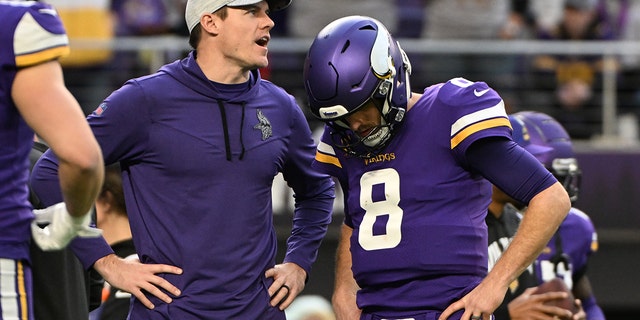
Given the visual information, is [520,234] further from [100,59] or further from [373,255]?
[100,59]

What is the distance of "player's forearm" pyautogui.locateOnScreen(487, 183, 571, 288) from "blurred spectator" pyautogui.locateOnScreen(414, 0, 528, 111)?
6416 mm

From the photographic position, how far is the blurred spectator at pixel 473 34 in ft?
35.9

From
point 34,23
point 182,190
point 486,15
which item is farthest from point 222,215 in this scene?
point 486,15

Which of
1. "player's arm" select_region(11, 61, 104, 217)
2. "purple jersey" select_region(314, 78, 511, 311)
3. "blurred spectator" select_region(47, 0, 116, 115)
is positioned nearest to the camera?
"player's arm" select_region(11, 61, 104, 217)

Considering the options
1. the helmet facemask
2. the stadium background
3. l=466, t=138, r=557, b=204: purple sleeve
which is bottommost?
the stadium background

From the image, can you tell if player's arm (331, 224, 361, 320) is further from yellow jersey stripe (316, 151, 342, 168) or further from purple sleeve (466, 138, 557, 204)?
purple sleeve (466, 138, 557, 204)

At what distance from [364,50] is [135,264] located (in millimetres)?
1084

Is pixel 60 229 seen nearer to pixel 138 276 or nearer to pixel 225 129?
pixel 138 276

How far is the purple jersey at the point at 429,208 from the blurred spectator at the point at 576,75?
6605 millimetres

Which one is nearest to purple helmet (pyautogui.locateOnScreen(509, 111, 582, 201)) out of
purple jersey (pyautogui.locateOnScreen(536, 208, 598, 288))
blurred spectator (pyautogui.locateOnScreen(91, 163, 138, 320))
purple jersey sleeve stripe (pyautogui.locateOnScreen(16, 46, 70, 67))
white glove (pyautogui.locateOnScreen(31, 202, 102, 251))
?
purple jersey (pyautogui.locateOnScreen(536, 208, 598, 288))

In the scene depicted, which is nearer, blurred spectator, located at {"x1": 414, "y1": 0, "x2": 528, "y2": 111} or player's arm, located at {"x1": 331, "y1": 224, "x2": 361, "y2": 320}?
player's arm, located at {"x1": 331, "y1": 224, "x2": 361, "y2": 320}

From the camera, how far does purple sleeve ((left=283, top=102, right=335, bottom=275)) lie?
4.84 meters

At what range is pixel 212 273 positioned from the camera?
4.40 metres

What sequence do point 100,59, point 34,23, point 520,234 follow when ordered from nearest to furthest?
point 34,23 < point 520,234 < point 100,59
